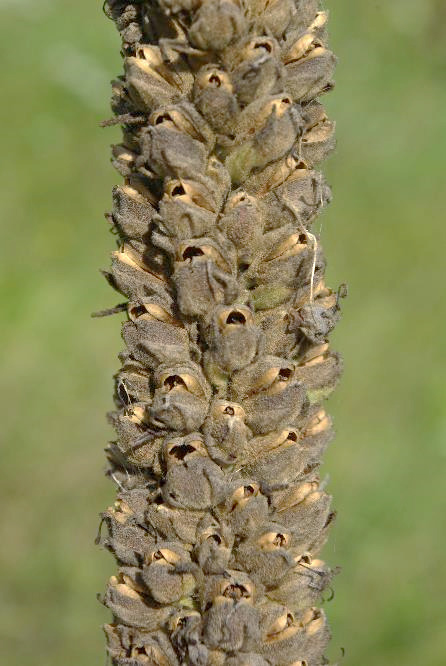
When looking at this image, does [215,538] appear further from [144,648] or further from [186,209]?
[186,209]

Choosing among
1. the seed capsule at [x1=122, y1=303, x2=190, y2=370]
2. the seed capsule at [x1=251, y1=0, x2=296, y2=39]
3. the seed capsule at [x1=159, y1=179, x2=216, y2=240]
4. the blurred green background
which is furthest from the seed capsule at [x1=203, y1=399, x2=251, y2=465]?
the blurred green background

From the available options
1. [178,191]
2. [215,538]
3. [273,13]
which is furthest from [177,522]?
[273,13]

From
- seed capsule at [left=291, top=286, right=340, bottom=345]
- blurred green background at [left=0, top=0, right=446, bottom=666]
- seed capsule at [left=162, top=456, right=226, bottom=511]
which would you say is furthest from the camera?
blurred green background at [left=0, top=0, right=446, bottom=666]

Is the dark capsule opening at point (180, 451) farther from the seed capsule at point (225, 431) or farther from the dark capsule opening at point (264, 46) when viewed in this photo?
the dark capsule opening at point (264, 46)

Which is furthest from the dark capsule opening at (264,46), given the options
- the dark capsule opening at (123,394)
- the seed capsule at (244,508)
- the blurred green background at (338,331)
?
the blurred green background at (338,331)

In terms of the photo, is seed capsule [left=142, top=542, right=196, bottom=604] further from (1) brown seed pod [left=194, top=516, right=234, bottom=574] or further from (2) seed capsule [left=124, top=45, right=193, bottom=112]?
(2) seed capsule [left=124, top=45, right=193, bottom=112]
